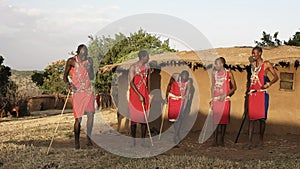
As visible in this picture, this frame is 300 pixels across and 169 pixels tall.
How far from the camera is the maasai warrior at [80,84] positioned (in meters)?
8.06

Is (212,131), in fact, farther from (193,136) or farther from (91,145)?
(91,145)

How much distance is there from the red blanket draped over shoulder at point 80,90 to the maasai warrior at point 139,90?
88 centimetres

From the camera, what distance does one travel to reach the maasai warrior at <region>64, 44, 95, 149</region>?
806 cm

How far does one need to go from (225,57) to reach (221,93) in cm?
242

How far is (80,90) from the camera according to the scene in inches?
320

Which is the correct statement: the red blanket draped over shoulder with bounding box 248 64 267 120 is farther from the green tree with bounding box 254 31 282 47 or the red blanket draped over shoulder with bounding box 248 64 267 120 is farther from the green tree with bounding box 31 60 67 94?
the green tree with bounding box 31 60 67 94

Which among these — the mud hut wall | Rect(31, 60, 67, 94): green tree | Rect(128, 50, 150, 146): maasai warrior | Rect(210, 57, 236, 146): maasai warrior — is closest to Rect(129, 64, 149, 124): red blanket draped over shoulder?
Rect(128, 50, 150, 146): maasai warrior

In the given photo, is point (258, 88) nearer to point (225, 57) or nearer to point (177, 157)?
point (177, 157)

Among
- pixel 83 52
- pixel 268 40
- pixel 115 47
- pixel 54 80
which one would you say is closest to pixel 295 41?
pixel 268 40

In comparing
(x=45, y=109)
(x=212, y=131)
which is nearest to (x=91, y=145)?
(x=212, y=131)

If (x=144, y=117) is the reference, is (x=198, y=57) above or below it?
above

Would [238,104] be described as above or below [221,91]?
below

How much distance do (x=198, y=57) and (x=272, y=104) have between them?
207cm

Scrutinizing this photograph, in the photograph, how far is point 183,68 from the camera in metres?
11.0
